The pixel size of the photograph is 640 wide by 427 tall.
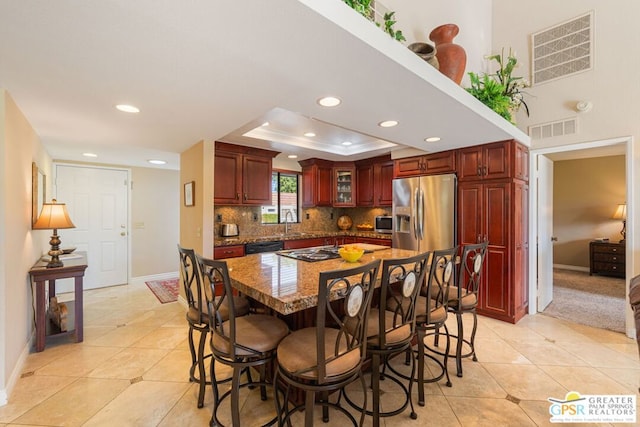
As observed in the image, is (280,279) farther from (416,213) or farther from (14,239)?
(416,213)

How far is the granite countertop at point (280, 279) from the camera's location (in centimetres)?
135

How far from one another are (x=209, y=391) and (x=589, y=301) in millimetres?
5101

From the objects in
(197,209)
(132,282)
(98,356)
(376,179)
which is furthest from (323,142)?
(132,282)

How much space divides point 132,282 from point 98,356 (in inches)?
116

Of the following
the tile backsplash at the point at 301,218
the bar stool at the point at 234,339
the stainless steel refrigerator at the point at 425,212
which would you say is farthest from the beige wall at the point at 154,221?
the bar stool at the point at 234,339

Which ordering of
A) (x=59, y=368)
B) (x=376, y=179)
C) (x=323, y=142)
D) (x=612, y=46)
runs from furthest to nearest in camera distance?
1. (x=376, y=179)
2. (x=323, y=142)
3. (x=612, y=46)
4. (x=59, y=368)

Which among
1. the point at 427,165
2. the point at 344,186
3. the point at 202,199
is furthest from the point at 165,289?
the point at 427,165

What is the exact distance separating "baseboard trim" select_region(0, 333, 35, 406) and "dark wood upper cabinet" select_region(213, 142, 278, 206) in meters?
2.24

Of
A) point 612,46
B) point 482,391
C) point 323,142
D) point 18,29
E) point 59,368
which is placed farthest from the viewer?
point 323,142

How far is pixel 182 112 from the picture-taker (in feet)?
7.83

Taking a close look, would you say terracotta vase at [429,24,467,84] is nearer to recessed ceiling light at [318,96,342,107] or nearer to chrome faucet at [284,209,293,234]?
recessed ceiling light at [318,96,342,107]

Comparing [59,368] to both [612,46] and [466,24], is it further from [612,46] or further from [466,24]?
[612,46]

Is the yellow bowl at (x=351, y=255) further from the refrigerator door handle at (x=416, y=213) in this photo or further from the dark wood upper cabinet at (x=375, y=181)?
the dark wood upper cabinet at (x=375, y=181)

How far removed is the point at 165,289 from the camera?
4684 mm
